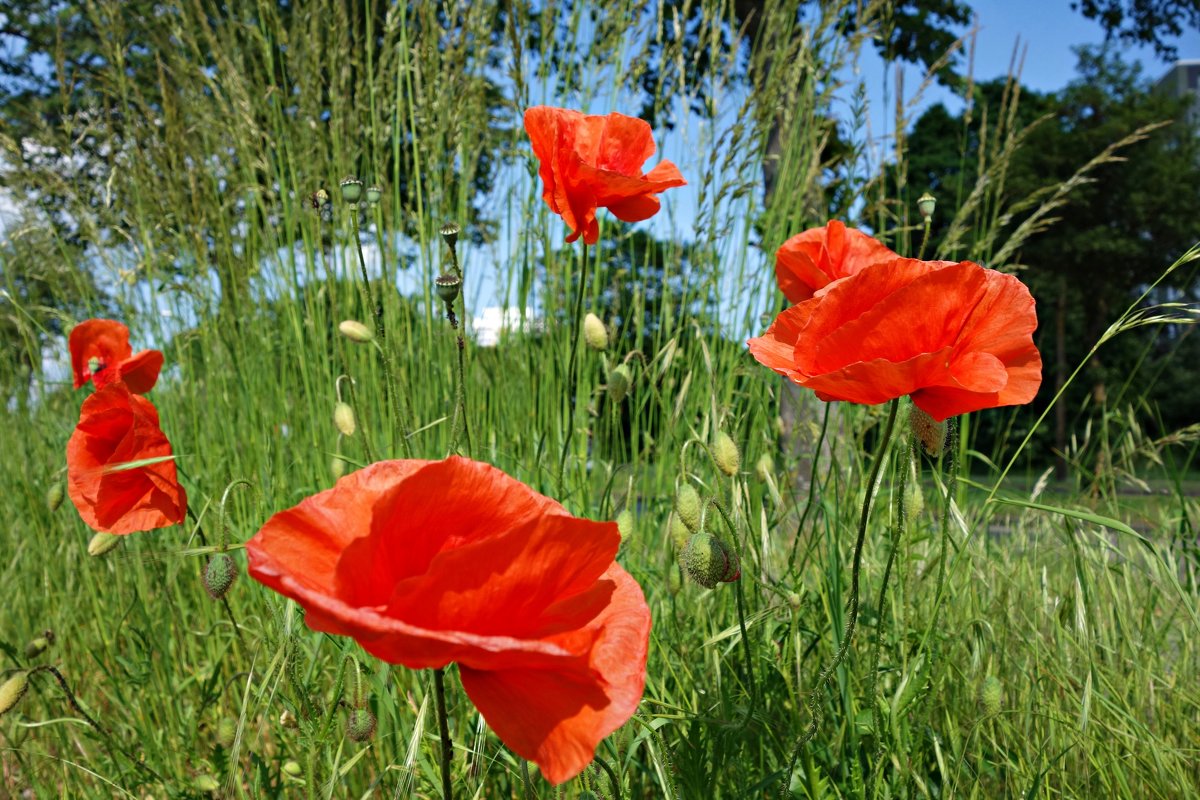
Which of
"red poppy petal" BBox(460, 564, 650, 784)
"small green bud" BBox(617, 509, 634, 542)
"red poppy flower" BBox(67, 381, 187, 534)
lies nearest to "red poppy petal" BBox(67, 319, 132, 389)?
"red poppy flower" BBox(67, 381, 187, 534)

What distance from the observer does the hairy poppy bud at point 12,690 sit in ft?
3.47

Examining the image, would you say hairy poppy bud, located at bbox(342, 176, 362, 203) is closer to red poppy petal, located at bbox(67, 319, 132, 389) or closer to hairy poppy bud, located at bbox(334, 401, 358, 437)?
hairy poppy bud, located at bbox(334, 401, 358, 437)

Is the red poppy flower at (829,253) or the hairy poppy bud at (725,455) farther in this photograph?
the red poppy flower at (829,253)

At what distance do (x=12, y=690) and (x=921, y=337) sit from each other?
114cm

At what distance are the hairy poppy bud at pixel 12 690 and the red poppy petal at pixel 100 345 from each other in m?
0.64

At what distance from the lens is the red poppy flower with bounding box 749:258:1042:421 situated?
775 millimetres

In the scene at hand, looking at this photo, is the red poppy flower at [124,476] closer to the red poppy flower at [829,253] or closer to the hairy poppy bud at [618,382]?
the hairy poppy bud at [618,382]

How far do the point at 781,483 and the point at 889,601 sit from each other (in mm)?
310

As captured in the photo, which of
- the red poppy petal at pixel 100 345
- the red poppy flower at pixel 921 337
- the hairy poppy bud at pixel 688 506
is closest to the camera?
the red poppy flower at pixel 921 337

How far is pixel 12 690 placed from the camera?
1074 millimetres

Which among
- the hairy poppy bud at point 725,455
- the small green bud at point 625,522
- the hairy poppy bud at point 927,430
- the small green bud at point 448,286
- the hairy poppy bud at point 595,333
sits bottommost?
the small green bud at point 625,522

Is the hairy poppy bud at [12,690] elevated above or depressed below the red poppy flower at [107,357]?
below

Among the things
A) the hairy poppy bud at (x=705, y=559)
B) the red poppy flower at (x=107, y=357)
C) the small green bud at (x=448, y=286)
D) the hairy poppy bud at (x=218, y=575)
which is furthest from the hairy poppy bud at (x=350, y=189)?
the red poppy flower at (x=107, y=357)

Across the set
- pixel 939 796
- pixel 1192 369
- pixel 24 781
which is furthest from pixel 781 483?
pixel 1192 369
